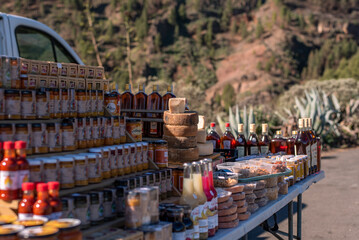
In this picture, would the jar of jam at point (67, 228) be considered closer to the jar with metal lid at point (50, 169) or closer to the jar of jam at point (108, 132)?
the jar with metal lid at point (50, 169)

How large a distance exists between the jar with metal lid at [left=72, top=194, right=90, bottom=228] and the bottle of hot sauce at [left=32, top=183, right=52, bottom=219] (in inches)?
12.5

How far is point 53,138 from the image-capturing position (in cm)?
264

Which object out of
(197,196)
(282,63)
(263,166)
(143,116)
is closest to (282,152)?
(263,166)

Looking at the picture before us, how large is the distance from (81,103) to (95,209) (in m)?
0.90

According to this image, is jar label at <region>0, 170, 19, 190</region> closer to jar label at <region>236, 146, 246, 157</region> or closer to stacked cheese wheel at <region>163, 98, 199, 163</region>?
stacked cheese wheel at <region>163, 98, 199, 163</region>

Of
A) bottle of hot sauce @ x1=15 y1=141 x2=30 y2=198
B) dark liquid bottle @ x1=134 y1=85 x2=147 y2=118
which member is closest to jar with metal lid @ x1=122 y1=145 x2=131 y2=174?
bottle of hot sauce @ x1=15 y1=141 x2=30 y2=198

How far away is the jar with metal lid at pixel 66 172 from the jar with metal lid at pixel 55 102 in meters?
0.47

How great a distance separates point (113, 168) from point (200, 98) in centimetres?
2387

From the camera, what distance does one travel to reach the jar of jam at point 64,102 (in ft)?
9.68

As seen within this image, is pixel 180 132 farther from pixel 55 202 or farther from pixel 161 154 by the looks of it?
pixel 55 202

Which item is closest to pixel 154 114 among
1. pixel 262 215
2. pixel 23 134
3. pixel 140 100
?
pixel 140 100

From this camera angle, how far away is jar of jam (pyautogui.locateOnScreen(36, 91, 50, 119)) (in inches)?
108

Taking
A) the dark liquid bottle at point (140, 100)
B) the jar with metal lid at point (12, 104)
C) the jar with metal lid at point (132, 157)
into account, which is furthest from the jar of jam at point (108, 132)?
the dark liquid bottle at point (140, 100)

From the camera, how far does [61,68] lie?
3174 mm
